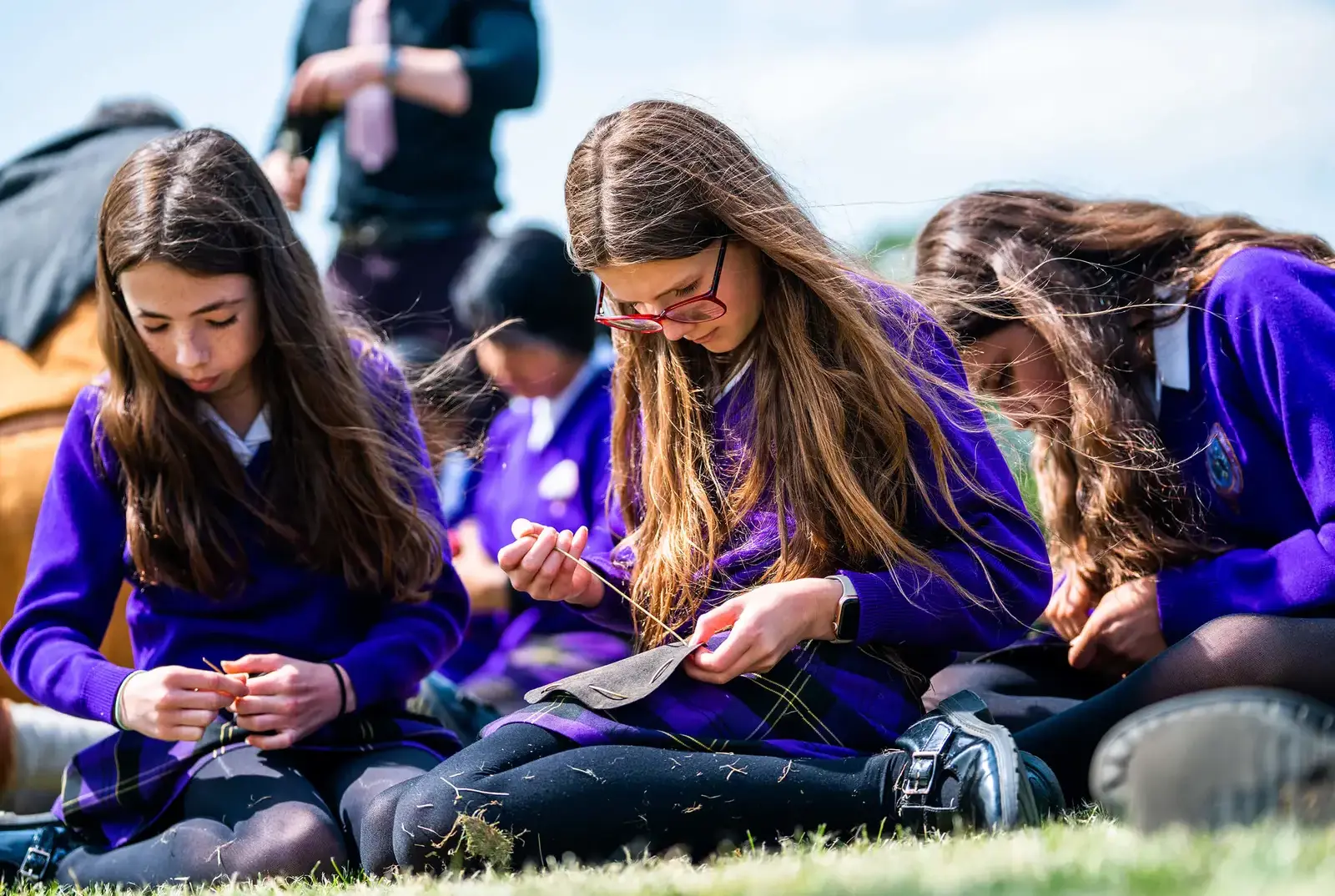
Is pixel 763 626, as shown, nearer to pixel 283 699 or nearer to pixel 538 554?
pixel 538 554

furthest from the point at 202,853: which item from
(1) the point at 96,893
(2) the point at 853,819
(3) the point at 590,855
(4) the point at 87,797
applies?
(2) the point at 853,819

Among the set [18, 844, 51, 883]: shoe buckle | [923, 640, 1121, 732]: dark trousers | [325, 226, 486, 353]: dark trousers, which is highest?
[325, 226, 486, 353]: dark trousers

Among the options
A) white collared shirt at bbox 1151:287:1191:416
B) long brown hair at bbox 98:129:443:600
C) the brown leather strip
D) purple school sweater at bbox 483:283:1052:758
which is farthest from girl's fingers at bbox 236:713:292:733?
white collared shirt at bbox 1151:287:1191:416

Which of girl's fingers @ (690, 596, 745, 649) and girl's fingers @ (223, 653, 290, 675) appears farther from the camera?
girl's fingers @ (223, 653, 290, 675)

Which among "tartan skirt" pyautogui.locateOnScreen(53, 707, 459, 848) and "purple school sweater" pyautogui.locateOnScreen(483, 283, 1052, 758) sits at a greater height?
"purple school sweater" pyautogui.locateOnScreen(483, 283, 1052, 758)

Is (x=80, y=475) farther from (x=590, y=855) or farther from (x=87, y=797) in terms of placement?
(x=590, y=855)

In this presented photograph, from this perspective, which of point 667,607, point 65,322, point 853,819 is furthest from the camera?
point 65,322

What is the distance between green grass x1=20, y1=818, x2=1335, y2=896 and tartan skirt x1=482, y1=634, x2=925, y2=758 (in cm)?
27

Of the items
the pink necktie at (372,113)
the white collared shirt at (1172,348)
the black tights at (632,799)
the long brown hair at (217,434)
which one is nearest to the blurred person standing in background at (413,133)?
the pink necktie at (372,113)

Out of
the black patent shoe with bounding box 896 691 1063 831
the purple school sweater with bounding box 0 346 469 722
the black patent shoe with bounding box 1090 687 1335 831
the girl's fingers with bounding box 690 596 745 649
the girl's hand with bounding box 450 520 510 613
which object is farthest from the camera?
the girl's hand with bounding box 450 520 510 613

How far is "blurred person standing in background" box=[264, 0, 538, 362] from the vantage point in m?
4.27

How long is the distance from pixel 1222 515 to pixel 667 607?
1049 mm

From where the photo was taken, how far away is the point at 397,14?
14.3 ft

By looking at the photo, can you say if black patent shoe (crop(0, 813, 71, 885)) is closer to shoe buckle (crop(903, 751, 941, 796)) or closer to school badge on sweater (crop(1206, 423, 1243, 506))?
shoe buckle (crop(903, 751, 941, 796))
